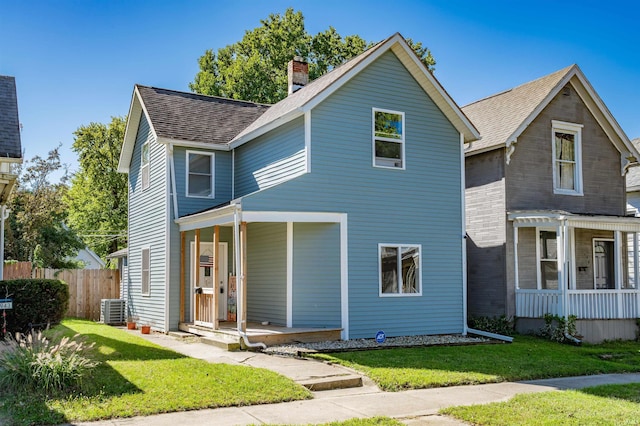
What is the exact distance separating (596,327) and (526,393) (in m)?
8.92

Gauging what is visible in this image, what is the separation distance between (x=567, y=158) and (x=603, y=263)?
3693 millimetres

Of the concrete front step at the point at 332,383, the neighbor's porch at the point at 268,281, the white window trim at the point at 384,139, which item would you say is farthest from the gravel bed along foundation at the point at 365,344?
the white window trim at the point at 384,139

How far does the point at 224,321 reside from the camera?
18.3 metres

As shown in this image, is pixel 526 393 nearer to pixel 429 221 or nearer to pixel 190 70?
pixel 429 221

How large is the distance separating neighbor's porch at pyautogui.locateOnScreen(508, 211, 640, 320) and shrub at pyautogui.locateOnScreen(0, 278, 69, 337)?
40.6 feet

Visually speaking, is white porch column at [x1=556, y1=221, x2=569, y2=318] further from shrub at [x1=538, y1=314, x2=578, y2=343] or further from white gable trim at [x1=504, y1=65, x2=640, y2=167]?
white gable trim at [x1=504, y1=65, x2=640, y2=167]

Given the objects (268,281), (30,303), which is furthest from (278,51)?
(30,303)

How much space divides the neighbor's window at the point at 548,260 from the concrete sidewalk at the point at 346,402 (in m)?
6.52

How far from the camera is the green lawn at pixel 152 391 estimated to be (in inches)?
318

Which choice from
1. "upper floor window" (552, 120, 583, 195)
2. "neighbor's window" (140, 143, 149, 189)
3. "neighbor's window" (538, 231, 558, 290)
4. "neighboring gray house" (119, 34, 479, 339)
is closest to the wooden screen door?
"neighboring gray house" (119, 34, 479, 339)

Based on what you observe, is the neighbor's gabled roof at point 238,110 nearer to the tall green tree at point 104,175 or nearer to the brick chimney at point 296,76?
the brick chimney at point 296,76

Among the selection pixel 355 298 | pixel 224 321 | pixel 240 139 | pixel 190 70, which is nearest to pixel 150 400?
pixel 355 298

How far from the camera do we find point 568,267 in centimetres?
1884

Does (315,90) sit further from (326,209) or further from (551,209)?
(551,209)
